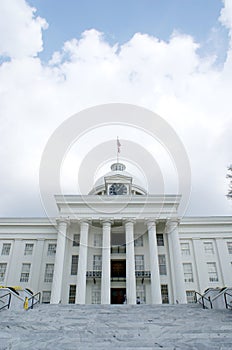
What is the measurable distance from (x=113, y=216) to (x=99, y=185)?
484 inches

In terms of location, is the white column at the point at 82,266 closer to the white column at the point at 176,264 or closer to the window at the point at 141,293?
the window at the point at 141,293

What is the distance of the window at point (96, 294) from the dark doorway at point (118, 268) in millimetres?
2009

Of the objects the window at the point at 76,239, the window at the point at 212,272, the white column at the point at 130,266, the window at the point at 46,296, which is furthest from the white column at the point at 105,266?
the window at the point at 212,272

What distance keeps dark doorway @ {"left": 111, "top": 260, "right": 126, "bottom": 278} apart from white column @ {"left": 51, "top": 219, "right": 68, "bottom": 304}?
5.77 metres

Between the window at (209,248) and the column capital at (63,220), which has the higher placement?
the column capital at (63,220)

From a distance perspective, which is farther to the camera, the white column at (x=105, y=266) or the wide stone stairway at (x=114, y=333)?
the white column at (x=105, y=266)

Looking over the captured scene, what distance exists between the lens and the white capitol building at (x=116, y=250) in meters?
24.3

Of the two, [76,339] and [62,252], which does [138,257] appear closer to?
[62,252]

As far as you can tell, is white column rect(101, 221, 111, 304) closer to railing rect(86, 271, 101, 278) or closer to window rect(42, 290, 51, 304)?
railing rect(86, 271, 101, 278)

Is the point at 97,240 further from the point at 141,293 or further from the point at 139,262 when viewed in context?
the point at 141,293

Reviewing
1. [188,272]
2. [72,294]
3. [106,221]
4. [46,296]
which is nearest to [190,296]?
[188,272]

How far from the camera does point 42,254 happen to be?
2825cm

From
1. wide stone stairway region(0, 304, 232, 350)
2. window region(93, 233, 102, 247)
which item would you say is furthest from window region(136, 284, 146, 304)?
wide stone stairway region(0, 304, 232, 350)

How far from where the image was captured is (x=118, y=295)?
2502cm
